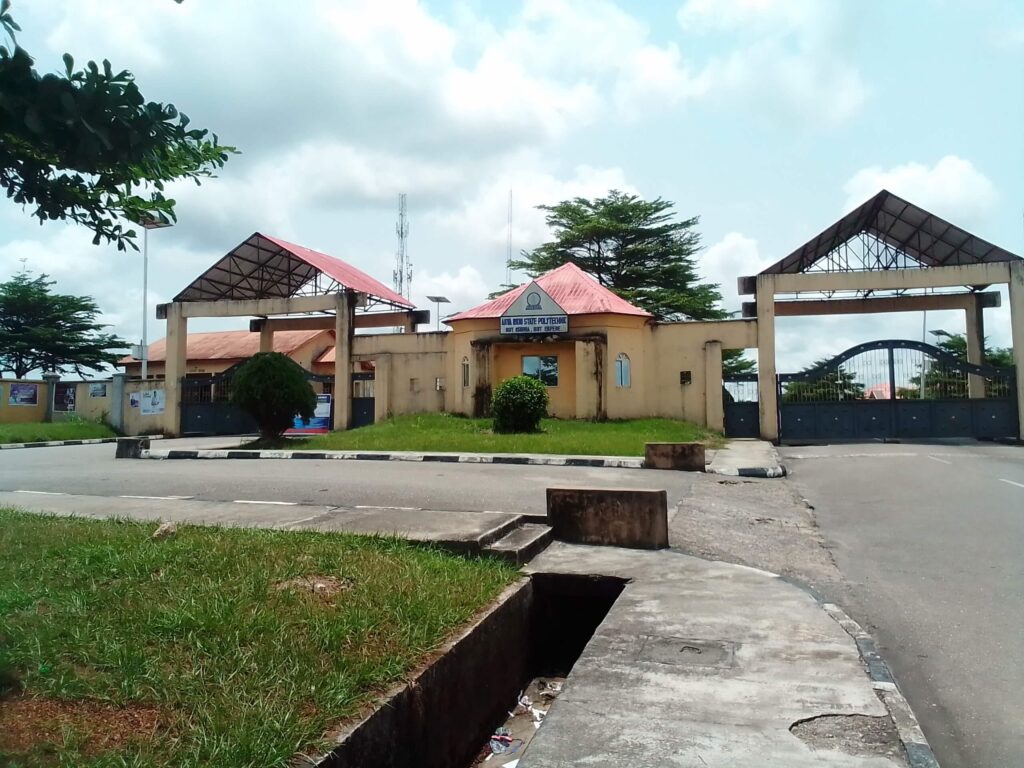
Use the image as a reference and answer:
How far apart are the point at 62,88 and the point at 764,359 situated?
74.2ft

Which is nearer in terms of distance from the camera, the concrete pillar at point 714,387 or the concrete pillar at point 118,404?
the concrete pillar at point 714,387

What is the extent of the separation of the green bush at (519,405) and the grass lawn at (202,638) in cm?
1430

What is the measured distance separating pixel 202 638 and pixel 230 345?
40.8 meters

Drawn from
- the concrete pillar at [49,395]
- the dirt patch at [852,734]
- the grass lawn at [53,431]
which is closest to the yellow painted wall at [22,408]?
the concrete pillar at [49,395]

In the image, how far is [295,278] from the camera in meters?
28.4

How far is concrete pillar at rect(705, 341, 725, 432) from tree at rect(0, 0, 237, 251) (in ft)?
70.7

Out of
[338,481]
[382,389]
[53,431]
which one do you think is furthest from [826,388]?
[53,431]

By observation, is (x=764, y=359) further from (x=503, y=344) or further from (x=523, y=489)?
(x=523, y=489)

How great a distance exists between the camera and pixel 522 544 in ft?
20.2

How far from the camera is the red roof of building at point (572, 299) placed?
947 inches

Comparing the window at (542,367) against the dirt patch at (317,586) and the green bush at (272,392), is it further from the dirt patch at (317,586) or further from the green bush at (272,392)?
the dirt patch at (317,586)

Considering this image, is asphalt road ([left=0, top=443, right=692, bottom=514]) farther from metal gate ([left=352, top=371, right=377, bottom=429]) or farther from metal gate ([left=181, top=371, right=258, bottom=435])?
metal gate ([left=181, top=371, right=258, bottom=435])

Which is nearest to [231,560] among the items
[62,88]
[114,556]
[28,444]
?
[114,556]

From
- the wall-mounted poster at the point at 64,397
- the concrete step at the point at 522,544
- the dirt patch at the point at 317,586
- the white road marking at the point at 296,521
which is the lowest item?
the concrete step at the point at 522,544
